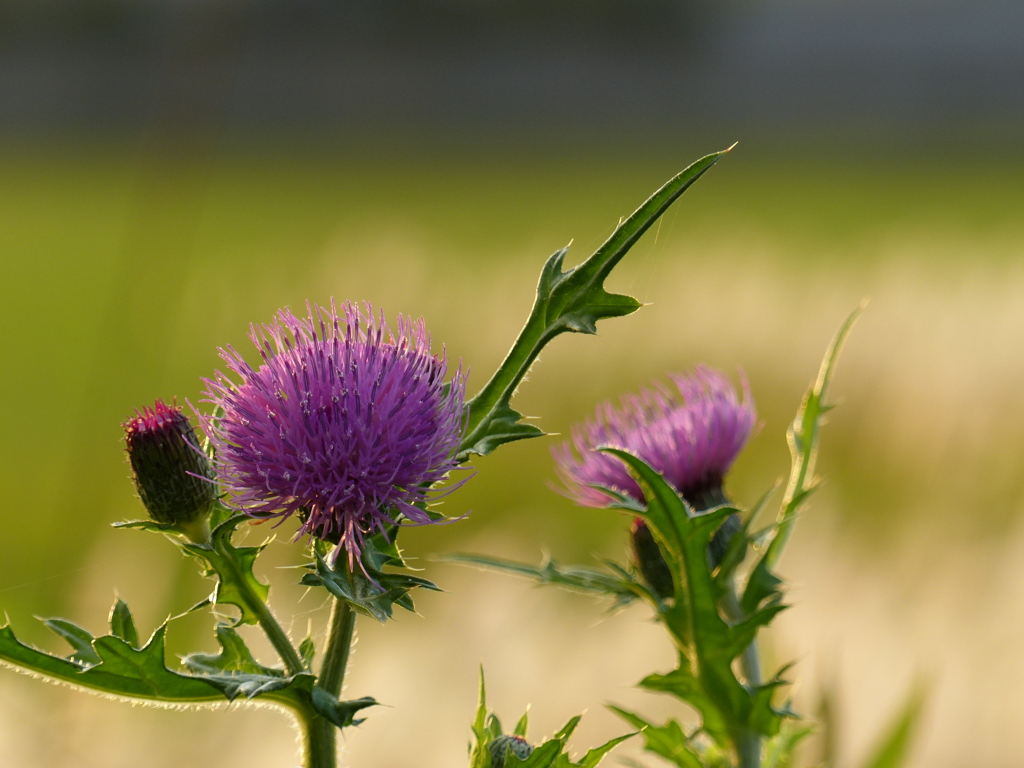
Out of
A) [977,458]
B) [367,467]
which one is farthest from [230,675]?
[977,458]

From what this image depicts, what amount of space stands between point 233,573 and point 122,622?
84 millimetres

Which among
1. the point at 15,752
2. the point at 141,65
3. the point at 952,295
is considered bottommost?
the point at 15,752

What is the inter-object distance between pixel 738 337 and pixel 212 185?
943cm

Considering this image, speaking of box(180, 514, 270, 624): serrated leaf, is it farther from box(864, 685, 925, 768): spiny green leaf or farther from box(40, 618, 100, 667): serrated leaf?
box(864, 685, 925, 768): spiny green leaf

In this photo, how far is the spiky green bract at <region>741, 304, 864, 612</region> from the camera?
0.73 metres

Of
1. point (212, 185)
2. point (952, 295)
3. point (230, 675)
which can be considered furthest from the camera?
point (212, 185)

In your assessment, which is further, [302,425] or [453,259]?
[453,259]

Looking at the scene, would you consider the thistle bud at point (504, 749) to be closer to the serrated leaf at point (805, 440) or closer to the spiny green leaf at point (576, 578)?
the spiny green leaf at point (576, 578)

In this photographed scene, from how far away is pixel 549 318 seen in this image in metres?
0.57

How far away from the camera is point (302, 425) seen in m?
0.54

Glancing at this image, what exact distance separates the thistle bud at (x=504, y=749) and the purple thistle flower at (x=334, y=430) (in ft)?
0.46

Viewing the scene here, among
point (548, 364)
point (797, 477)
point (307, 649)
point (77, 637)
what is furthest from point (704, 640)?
point (548, 364)

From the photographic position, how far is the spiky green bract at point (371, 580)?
1.52ft

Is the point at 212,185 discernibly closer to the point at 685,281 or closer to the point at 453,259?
the point at 453,259
